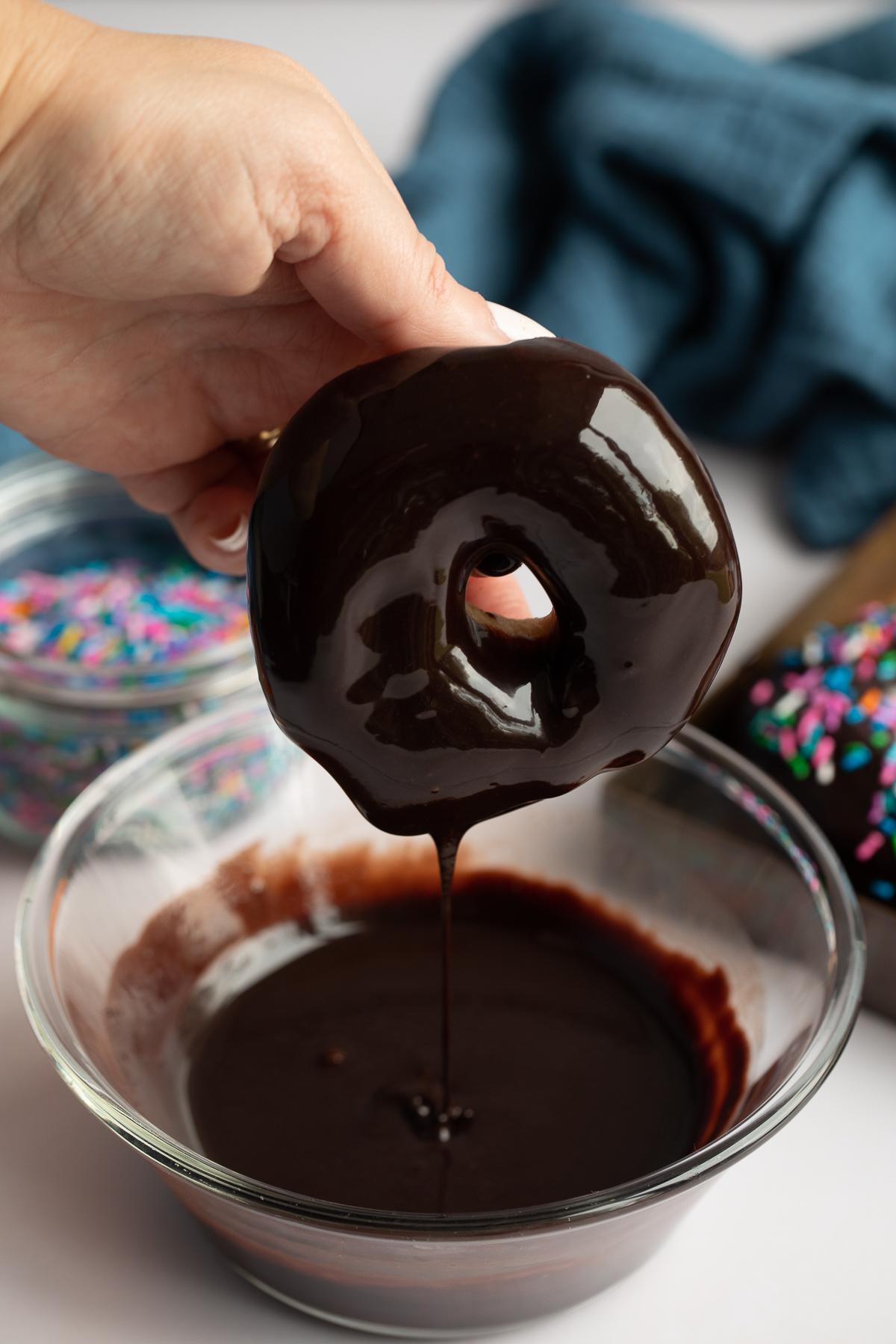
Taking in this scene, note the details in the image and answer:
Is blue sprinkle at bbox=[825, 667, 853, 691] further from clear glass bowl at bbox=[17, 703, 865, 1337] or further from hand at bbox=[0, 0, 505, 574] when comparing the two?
hand at bbox=[0, 0, 505, 574]

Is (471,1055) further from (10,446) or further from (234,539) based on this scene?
(10,446)

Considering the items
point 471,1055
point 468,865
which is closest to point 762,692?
point 468,865

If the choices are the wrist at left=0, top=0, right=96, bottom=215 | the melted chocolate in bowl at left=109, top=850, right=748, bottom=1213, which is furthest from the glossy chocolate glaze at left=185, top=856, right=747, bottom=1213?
the wrist at left=0, top=0, right=96, bottom=215

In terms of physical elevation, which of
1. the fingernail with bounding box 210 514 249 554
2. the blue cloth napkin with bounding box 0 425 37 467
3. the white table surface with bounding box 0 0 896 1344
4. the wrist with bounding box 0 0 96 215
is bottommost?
the white table surface with bounding box 0 0 896 1344

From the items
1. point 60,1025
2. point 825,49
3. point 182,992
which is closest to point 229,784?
point 182,992

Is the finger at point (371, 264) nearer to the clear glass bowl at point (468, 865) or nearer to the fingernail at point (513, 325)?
the fingernail at point (513, 325)

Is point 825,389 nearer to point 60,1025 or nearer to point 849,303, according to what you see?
point 849,303
